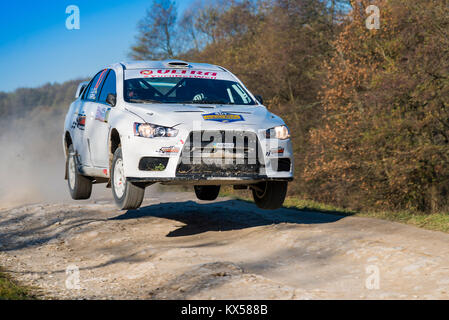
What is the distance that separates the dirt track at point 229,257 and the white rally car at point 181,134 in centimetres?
94

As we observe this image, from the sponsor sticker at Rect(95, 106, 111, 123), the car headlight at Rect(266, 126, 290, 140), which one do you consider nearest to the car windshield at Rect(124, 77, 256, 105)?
the sponsor sticker at Rect(95, 106, 111, 123)

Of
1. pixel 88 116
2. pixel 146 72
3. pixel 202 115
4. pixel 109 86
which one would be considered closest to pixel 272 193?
pixel 202 115

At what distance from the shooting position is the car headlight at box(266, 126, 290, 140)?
7801mm

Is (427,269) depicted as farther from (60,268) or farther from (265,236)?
(60,268)

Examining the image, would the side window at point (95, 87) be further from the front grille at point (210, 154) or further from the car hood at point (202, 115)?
the front grille at point (210, 154)

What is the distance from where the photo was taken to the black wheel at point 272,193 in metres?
8.54

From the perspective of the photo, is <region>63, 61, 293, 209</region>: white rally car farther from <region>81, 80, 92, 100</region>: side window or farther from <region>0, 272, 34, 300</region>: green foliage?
<region>0, 272, 34, 300</region>: green foliage

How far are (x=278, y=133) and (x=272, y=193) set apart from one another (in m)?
1.08

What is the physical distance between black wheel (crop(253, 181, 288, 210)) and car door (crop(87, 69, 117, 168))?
231 centimetres

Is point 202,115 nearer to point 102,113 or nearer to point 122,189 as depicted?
point 122,189

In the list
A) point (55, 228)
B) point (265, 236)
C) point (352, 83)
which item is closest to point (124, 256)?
point (265, 236)

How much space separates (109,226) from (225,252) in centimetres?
375

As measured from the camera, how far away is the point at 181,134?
7.36 m

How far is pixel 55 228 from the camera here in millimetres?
12594
